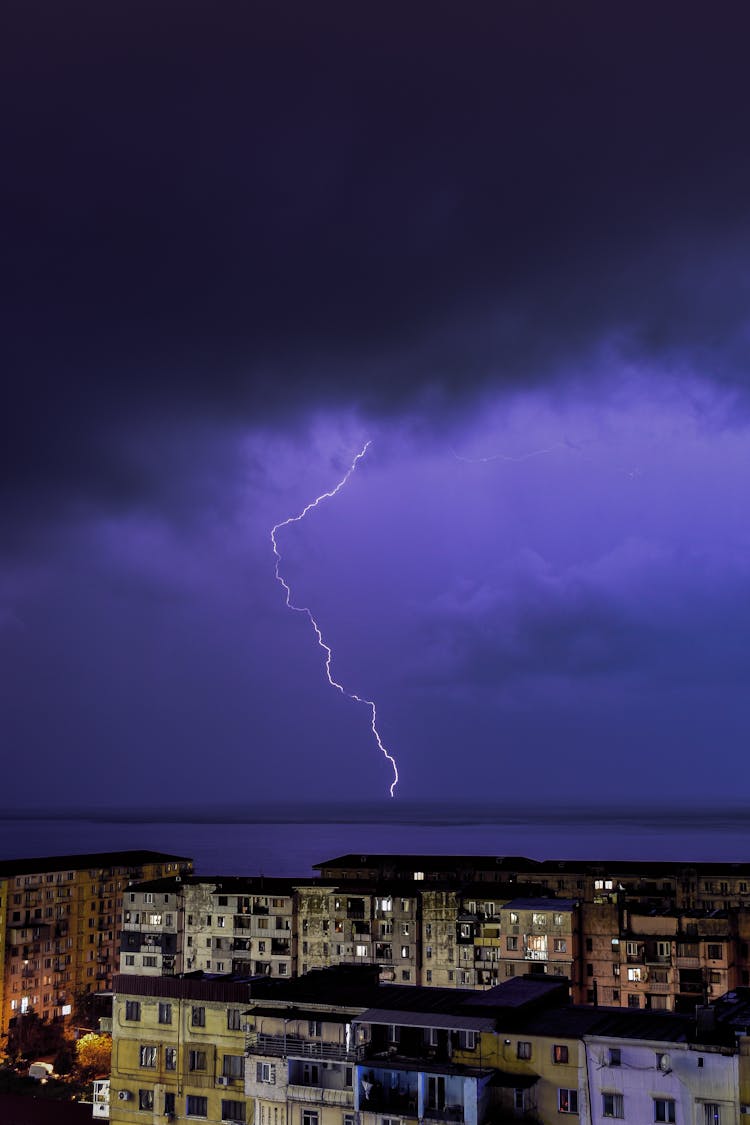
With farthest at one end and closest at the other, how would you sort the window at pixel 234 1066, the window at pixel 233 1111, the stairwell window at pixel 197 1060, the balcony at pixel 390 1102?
the stairwell window at pixel 197 1060
the window at pixel 234 1066
the window at pixel 233 1111
the balcony at pixel 390 1102

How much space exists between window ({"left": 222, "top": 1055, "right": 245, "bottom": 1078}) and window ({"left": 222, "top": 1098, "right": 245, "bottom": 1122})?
0.74 metres

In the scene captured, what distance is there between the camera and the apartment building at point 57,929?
70.9 m

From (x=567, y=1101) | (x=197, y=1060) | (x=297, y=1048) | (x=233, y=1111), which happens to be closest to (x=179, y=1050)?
(x=197, y=1060)

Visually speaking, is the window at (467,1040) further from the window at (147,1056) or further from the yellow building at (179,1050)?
the window at (147,1056)

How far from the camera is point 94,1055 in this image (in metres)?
59.2

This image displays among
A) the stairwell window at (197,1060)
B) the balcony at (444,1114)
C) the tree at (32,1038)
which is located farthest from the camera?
the tree at (32,1038)

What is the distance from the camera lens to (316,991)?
35.1 m

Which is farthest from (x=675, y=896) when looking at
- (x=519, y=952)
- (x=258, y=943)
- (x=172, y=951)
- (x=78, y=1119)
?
(x=78, y=1119)

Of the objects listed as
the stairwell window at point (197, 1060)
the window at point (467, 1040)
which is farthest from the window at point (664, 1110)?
the stairwell window at point (197, 1060)

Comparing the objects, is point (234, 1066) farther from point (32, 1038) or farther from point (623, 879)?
point (623, 879)

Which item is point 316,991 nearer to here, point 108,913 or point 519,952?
point 519,952

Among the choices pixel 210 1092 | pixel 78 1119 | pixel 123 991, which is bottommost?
pixel 78 1119

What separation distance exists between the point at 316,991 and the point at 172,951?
116 ft

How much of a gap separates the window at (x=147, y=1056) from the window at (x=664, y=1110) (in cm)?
1663
